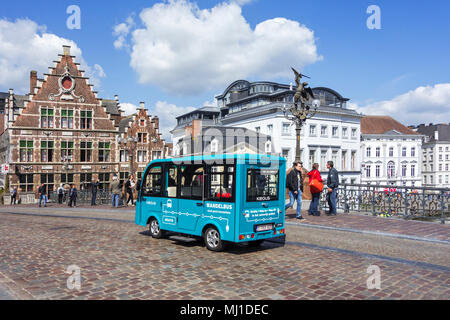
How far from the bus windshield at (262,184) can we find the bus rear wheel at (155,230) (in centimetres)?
332

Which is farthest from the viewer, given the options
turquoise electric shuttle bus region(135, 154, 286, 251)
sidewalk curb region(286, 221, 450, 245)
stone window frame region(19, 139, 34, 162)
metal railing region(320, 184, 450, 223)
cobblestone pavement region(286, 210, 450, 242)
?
stone window frame region(19, 139, 34, 162)

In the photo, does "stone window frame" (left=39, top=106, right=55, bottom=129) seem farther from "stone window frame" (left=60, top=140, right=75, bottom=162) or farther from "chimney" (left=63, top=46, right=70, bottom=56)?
"chimney" (left=63, top=46, right=70, bottom=56)

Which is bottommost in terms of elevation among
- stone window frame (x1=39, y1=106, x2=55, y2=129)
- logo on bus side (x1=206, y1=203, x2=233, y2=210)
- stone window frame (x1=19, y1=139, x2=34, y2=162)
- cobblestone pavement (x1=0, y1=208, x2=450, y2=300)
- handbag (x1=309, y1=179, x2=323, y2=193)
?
cobblestone pavement (x1=0, y1=208, x2=450, y2=300)

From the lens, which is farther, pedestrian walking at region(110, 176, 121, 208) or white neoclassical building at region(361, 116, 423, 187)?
white neoclassical building at region(361, 116, 423, 187)

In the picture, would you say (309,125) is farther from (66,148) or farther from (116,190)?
(116,190)

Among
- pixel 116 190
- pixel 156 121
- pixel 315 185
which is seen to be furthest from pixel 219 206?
pixel 156 121

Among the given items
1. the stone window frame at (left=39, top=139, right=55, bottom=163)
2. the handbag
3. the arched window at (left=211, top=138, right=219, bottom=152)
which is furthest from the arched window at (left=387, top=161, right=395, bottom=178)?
the handbag

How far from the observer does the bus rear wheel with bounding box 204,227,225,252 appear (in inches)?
340

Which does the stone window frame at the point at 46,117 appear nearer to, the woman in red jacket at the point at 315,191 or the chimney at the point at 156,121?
the chimney at the point at 156,121

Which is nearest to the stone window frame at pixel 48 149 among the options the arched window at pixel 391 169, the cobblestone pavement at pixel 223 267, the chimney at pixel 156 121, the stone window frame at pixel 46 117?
the stone window frame at pixel 46 117

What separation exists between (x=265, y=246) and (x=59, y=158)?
1396 inches

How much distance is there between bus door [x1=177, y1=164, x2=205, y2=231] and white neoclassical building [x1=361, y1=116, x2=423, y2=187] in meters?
65.5

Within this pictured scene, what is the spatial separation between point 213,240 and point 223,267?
5.37 ft
